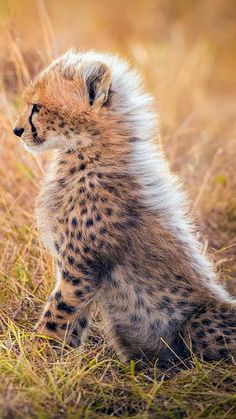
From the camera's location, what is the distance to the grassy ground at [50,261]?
2.68 m

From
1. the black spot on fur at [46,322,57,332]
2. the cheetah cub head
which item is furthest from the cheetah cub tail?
the cheetah cub head

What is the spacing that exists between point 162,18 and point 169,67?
364 cm

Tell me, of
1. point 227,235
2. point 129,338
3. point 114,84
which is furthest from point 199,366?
point 227,235

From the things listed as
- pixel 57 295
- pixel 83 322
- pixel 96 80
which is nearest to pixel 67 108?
pixel 96 80

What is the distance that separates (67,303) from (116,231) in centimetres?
35

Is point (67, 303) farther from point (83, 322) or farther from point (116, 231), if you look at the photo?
point (116, 231)

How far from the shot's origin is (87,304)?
10.3ft

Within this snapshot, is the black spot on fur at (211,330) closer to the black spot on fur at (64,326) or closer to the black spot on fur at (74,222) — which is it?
the black spot on fur at (64,326)

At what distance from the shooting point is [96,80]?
321 cm

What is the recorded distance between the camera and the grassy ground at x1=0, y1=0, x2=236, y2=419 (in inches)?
105

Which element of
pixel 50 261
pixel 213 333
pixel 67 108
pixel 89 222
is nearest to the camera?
pixel 213 333

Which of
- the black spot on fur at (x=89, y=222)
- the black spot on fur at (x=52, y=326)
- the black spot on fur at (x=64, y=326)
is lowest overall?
the black spot on fur at (x=52, y=326)

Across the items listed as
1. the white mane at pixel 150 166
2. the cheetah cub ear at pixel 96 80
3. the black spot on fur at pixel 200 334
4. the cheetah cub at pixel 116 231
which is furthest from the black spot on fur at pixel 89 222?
the black spot on fur at pixel 200 334

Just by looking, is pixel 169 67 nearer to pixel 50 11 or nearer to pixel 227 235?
pixel 227 235
